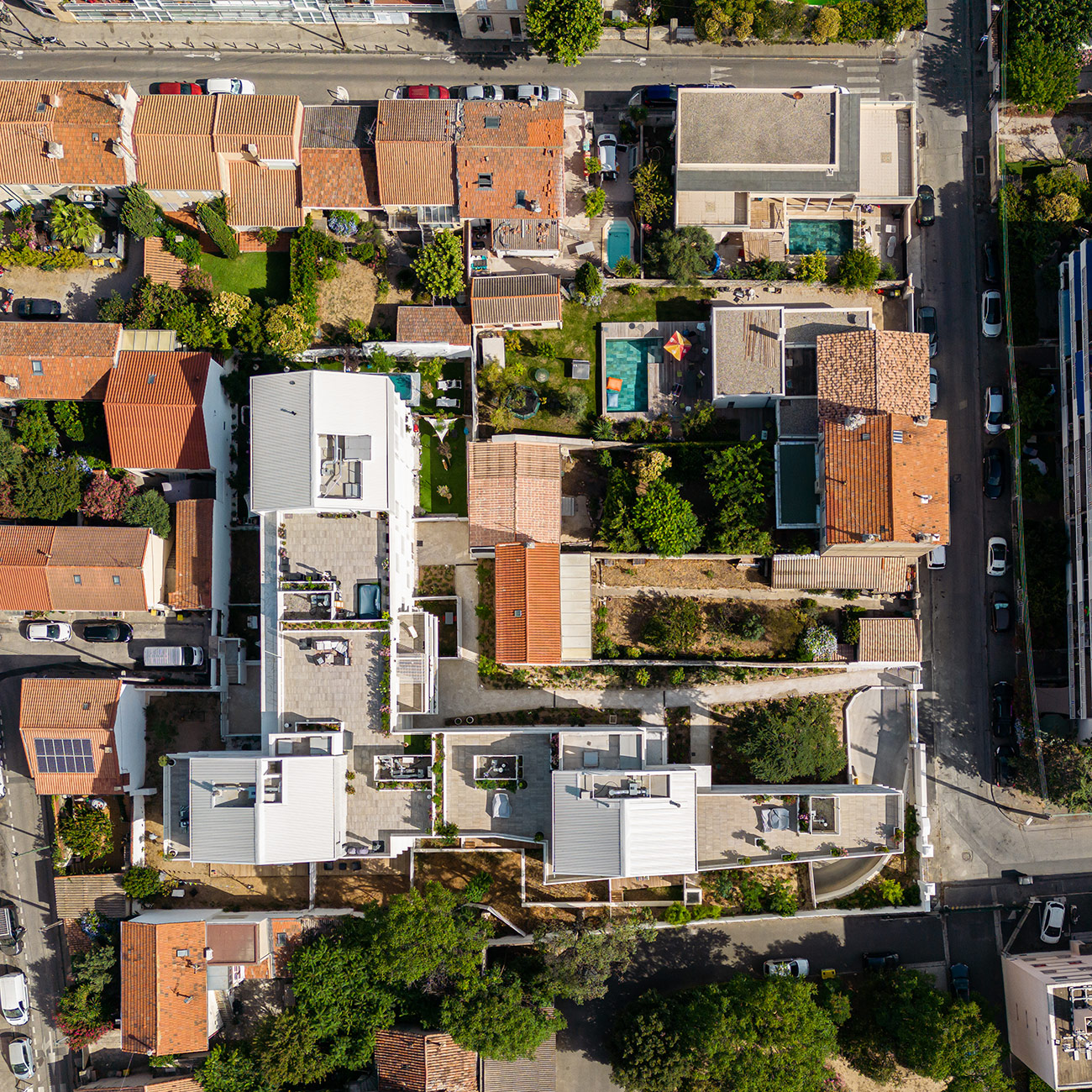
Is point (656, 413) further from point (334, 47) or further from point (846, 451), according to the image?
point (334, 47)

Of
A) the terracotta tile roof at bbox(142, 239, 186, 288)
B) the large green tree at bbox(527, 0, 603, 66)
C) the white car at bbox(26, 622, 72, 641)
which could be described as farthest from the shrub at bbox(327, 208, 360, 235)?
the white car at bbox(26, 622, 72, 641)

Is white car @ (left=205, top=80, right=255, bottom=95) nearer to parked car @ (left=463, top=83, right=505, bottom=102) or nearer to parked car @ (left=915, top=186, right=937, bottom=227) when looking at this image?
parked car @ (left=463, top=83, right=505, bottom=102)

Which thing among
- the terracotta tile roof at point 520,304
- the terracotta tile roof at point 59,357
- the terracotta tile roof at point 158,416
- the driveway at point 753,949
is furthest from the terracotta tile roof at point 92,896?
the terracotta tile roof at point 520,304

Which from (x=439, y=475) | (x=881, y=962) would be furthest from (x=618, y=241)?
(x=881, y=962)

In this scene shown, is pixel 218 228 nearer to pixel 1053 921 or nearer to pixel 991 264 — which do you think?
pixel 991 264

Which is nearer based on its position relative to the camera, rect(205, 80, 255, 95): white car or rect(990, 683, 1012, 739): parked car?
rect(990, 683, 1012, 739): parked car
